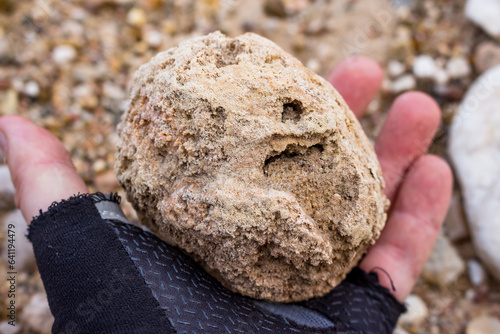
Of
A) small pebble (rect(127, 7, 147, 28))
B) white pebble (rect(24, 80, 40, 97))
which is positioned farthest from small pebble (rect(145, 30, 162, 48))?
white pebble (rect(24, 80, 40, 97))

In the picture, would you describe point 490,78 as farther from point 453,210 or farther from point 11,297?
point 11,297

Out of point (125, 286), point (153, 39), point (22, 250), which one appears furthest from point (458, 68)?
point (22, 250)

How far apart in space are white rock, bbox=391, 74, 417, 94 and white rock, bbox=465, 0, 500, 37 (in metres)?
0.68

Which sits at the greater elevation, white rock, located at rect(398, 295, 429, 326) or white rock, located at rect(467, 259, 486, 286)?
white rock, located at rect(467, 259, 486, 286)

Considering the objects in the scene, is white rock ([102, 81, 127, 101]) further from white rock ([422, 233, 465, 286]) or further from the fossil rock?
white rock ([422, 233, 465, 286])

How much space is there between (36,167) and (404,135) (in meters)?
2.01

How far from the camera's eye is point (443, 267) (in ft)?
9.13

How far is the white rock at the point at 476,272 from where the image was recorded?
2.81 metres

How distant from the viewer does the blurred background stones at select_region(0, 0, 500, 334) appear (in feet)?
9.10

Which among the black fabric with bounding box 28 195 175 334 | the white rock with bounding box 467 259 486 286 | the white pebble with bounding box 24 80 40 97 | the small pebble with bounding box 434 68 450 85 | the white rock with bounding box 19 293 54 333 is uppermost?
the small pebble with bounding box 434 68 450 85

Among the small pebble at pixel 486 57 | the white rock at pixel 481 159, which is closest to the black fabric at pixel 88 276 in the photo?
the white rock at pixel 481 159

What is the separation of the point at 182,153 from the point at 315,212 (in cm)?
57

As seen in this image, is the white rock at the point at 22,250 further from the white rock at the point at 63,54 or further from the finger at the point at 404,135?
the finger at the point at 404,135

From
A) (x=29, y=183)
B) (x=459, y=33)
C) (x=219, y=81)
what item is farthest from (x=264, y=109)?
(x=459, y=33)
